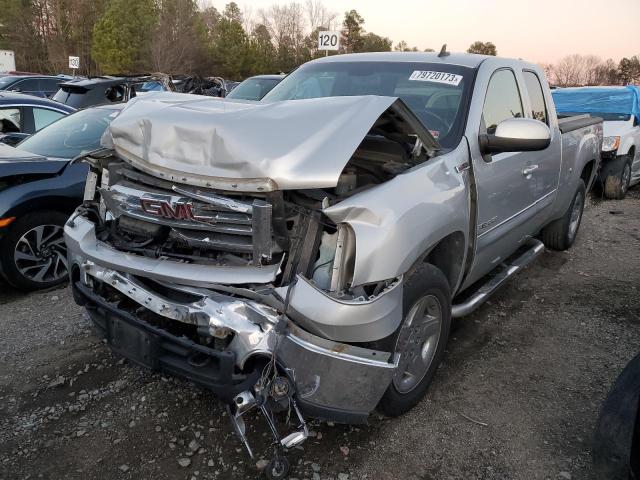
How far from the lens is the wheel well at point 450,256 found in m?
2.88

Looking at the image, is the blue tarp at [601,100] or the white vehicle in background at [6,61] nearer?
the blue tarp at [601,100]

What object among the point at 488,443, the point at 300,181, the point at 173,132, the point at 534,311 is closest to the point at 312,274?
the point at 300,181

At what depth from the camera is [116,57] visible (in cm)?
4391

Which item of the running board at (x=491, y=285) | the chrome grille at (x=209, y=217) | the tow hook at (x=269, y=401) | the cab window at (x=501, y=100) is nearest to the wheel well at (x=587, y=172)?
the running board at (x=491, y=285)

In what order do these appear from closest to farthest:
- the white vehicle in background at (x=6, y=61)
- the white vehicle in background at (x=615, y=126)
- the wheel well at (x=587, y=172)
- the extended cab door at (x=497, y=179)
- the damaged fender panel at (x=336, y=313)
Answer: the damaged fender panel at (x=336, y=313)
the extended cab door at (x=497, y=179)
the wheel well at (x=587, y=172)
the white vehicle in background at (x=615, y=126)
the white vehicle in background at (x=6, y=61)

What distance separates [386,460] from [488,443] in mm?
549

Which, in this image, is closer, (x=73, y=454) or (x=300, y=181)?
(x=300, y=181)

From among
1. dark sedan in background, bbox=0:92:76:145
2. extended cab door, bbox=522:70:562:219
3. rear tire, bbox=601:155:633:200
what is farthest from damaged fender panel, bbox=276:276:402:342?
rear tire, bbox=601:155:633:200

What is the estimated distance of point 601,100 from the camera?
31.3 feet

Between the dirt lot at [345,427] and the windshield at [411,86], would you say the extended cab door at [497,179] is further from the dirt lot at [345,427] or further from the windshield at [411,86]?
the dirt lot at [345,427]

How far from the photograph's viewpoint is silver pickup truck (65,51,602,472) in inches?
83.6

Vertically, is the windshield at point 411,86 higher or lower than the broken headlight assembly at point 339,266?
higher

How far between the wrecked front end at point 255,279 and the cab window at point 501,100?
1.08 metres

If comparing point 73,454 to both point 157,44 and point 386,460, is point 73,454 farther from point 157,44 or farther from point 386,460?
point 157,44
